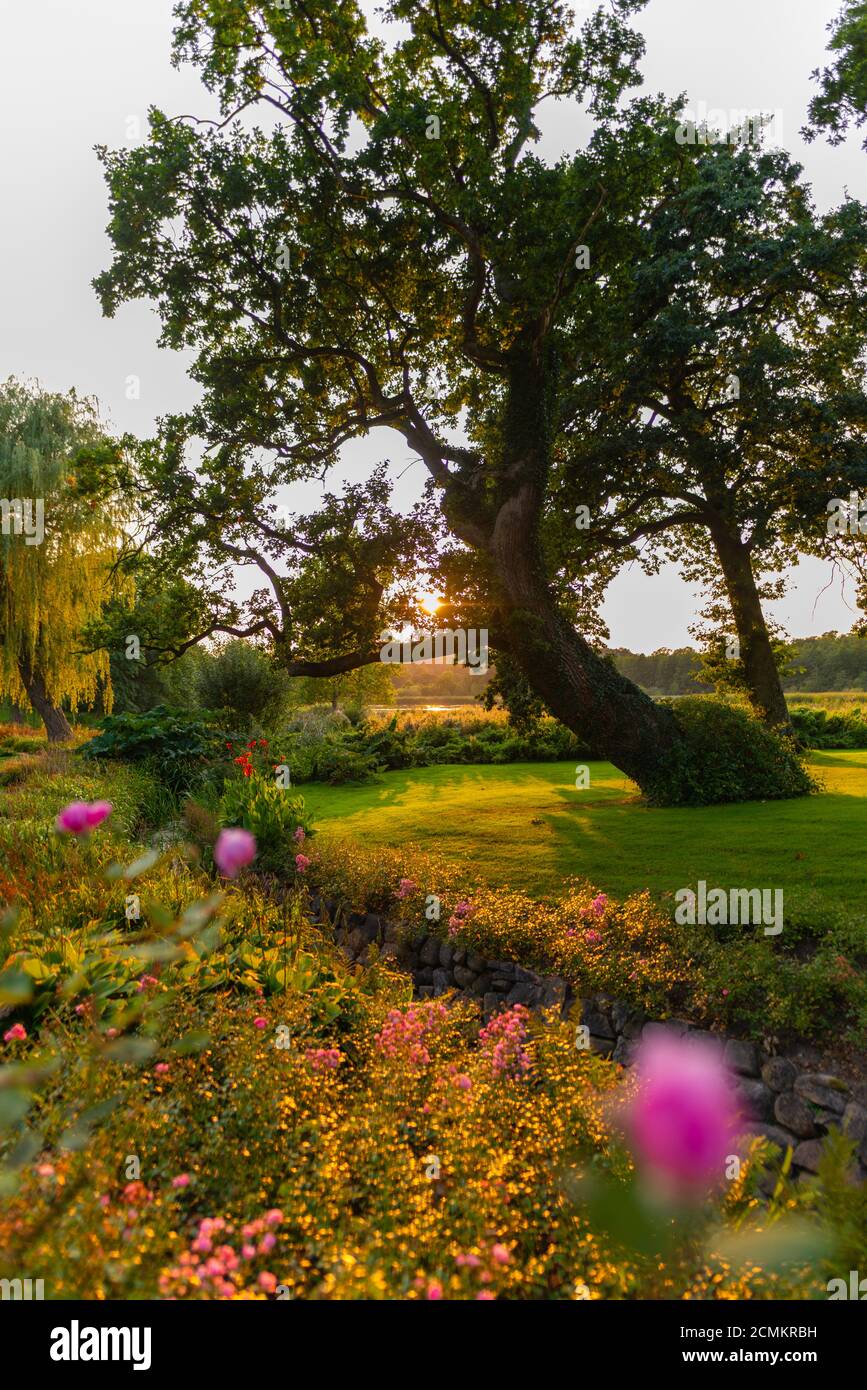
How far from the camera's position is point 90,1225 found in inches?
84.4

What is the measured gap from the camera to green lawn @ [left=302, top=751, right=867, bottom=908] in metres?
7.06

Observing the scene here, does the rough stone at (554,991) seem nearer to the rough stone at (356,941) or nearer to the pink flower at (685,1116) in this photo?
the pink flower at (685,1116)

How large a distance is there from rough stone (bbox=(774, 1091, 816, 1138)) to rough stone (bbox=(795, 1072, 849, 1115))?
5 centimetres

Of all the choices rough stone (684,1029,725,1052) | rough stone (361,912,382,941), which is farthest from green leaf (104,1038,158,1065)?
rough stone (361,912,382,941)

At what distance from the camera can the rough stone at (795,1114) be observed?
13.3ft

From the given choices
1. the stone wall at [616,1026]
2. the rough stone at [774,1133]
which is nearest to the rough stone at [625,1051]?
Result: the stone wall at [616,1026]

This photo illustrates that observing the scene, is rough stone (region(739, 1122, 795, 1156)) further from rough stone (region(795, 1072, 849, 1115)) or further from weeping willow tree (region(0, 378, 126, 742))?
weeping willow tree (region(0, 378, 126, 742))

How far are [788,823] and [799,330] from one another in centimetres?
1329

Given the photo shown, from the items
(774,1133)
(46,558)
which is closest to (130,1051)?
(774,1133)

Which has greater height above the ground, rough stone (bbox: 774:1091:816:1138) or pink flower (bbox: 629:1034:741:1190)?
pink flower (bbox: 629:1034:741:1190)

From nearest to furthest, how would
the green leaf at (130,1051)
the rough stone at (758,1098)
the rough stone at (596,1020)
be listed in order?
the green leaf at (130,1051) < the rough stone at (758,1098) < the rough stone at (596,1020)

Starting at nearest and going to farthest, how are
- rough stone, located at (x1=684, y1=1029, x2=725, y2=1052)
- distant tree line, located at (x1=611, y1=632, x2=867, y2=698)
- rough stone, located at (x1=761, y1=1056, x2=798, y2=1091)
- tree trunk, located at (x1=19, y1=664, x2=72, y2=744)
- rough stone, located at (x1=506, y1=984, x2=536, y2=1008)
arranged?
1. rough stone, located at (x1=761, y1=1056, x2=798, y2=1091)
2. rough stone, located at (x1=684, y1=1029, x2=725, y2=1052)
3. rough stone, located at (x1=506, y1=984, x2=536, y2=1008)
4. tree trunk, located at (x1=19, y1=664, x2=72, y2=744)
5. distant tree line, located at (x1=611, y1=632, x2=867, y2=698)

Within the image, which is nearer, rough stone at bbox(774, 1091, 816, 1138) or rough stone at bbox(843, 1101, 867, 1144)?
rough stone at bbox(843, 1101, 867, 1144)

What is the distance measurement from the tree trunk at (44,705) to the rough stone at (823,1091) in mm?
19632
